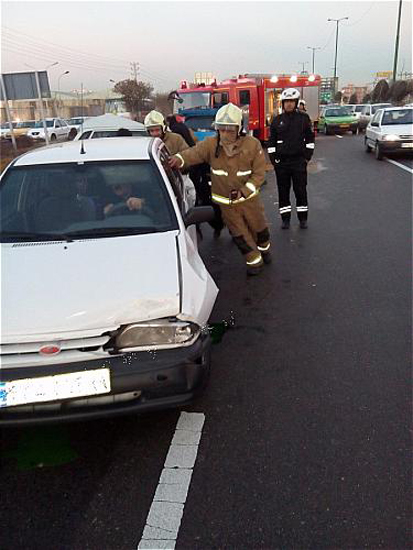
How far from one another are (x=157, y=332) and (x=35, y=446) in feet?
3.50

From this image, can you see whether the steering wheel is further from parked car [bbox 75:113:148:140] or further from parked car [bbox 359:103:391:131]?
parked car [bbox 359:103:391:131]

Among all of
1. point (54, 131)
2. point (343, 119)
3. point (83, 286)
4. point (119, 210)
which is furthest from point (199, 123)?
point (54, 131)

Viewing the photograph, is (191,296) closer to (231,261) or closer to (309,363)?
(309,363)

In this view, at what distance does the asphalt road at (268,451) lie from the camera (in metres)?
2.20

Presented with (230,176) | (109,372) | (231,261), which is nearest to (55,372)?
(109,372)

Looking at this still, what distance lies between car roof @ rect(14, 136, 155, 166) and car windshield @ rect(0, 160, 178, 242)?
0.23 feet

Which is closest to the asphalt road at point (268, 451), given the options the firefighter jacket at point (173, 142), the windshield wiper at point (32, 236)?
the windshield wiper at point (32, 236)

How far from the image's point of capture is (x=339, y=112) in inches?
1040

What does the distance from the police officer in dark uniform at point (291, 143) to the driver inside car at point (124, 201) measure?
358cm

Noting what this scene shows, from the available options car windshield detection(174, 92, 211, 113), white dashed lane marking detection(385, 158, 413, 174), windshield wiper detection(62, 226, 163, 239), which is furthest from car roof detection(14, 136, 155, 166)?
car windshield detection(174, 92, 211, 113)

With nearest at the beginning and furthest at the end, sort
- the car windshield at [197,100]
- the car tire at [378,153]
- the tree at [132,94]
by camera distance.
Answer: the car tire at [378,153] < the car windshield at [197,100] < the tree at [132,94]

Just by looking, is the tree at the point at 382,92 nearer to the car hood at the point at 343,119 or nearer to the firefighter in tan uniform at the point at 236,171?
the car hood at the point at 343,119

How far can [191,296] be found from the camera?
2.78 metres

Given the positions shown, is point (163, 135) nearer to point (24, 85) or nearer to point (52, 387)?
point (52, 387)
